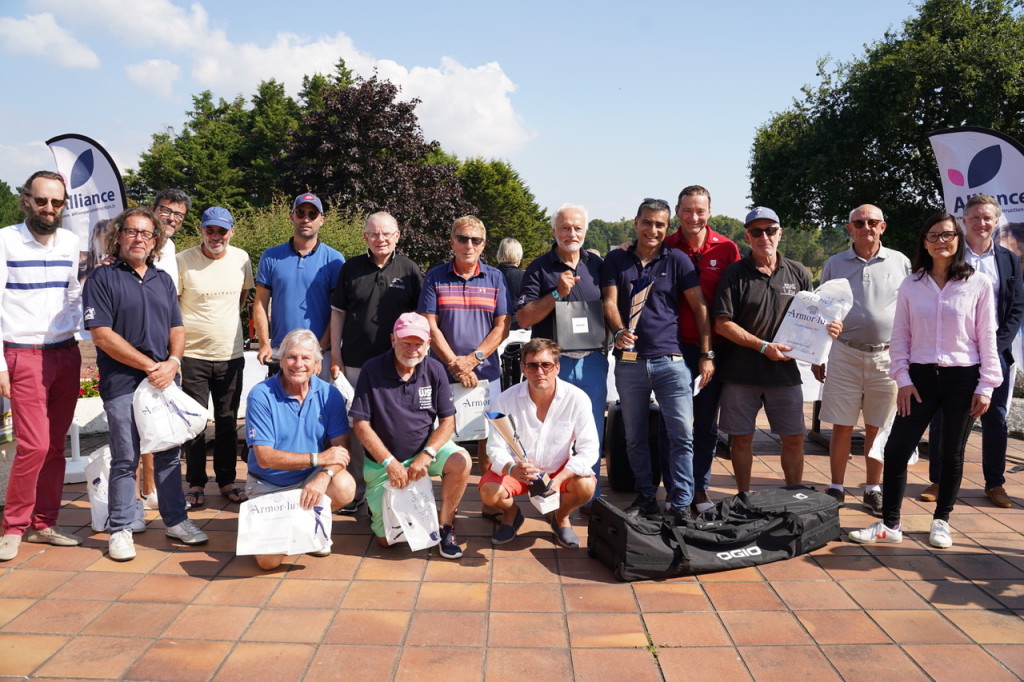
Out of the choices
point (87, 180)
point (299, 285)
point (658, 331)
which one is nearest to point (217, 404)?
point (299, 285)

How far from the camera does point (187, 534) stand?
4.11 metres

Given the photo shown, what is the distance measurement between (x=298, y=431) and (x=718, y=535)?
2.32 meters

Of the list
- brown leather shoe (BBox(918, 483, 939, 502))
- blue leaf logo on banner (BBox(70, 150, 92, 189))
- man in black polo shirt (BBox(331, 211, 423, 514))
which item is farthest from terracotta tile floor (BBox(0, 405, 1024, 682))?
blue leaf logo on banner (BBox(70, 150, 92, 189))

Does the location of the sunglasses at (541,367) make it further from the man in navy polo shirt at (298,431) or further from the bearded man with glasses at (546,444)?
the man in navy polo shirt at (298,431)

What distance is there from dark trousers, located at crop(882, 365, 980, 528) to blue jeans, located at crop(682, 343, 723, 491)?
101 centimetres

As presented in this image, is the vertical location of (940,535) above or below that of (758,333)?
below

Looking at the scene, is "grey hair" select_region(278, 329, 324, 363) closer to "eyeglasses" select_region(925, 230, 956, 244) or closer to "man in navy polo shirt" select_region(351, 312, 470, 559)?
"man in navy polo shirt" select_region(351, 312, 470, 559)

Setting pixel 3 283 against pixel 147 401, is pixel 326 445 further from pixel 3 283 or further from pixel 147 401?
pixel 3 283

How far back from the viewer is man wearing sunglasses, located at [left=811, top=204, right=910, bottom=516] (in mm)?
4625

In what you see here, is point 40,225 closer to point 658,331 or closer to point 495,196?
point 658,331

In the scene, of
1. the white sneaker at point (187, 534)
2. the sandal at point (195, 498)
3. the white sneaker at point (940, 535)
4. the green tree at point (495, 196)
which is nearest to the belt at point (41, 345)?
the white sneaker at point (187, 534)

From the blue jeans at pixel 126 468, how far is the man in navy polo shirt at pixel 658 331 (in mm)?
2675

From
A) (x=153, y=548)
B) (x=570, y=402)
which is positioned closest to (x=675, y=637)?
(x=570, y=402)

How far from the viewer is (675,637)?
3.09 m
